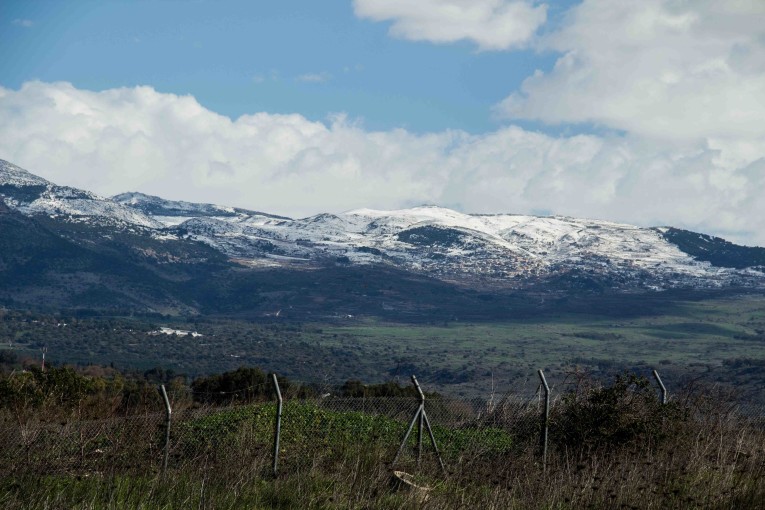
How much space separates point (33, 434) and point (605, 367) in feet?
296

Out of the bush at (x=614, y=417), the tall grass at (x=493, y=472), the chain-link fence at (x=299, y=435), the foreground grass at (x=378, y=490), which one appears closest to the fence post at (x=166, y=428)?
the chain-link fence at (x=299, y=435)

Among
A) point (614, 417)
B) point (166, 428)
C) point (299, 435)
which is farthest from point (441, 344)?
point (166, 428)

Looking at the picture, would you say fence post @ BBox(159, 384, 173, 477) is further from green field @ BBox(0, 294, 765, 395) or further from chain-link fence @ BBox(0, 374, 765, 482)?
green field @ BBox(0, 294, 765, 395)

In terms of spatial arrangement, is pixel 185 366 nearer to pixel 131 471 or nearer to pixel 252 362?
pixel 252 362

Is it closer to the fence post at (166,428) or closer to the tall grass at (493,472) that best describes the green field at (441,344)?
the tall grass at (493,472)

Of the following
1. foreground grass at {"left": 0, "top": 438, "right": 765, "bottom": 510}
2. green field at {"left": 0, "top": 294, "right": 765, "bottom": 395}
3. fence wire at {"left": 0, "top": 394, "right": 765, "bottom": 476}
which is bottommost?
green field at {"left": 0, "top": 294, "right": 765, "bottom": 395}

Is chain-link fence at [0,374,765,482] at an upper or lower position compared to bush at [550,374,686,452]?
lower

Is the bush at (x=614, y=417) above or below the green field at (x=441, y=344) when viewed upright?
above

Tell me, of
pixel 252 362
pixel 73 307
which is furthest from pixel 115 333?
pixel 73 307

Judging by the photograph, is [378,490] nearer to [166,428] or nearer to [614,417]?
[166,428]

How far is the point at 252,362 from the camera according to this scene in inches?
4459

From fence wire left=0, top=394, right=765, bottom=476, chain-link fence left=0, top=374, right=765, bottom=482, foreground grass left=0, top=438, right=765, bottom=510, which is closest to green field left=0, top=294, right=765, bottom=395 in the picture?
fence wire left=0, top=394, right=765, bottom=476

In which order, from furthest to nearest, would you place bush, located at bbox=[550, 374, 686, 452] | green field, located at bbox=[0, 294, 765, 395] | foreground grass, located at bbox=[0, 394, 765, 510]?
green field, located at bbox=[0, 294, 765, 395] → bush, located at bbox=[550, 374, 686, 452] → foreground grass, located at bbox=[0, 394, 765, 510]

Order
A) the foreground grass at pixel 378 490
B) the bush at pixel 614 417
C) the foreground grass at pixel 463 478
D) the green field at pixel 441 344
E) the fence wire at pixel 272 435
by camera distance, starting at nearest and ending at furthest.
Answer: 1. the foreground grass at pixel 378 490
2. the foreground grass at pixel 463 478
3. the fence wire at pixel 272 435
4. the bush at pixel 614 417
5. the green field at pixel 441 344
